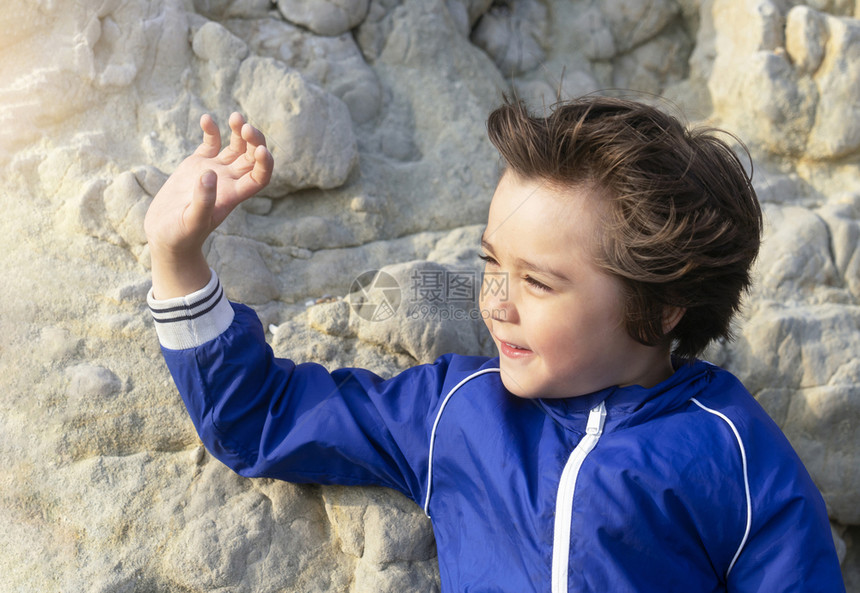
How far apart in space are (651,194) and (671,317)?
0.97ft

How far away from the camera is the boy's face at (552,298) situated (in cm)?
144

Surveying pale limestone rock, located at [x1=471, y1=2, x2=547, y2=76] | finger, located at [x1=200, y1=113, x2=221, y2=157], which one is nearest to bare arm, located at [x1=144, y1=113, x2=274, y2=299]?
finger, located at [x1=200, y1=113, x2=221, y2=157]

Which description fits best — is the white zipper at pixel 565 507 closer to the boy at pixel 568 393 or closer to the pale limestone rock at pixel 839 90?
the boy at pixel 568 393

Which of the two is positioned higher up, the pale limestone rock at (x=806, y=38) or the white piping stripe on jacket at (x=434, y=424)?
the pale limestone rock at (x=806, y=38)

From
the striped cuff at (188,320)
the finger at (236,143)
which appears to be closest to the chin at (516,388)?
→ the striped cuff at (188,320)

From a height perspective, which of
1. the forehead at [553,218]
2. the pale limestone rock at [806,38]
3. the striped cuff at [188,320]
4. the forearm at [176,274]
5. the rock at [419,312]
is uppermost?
the pale limestone rock at [806,38]

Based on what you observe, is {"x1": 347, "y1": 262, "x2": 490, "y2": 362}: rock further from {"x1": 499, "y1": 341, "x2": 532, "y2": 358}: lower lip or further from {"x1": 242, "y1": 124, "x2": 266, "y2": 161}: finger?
{"x1": 242, "y1": 124, "x2": 266, "y2": 161}: finger

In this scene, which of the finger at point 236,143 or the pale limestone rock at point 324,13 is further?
the pale limestone rock at point 324,13

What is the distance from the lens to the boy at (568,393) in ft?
4.59

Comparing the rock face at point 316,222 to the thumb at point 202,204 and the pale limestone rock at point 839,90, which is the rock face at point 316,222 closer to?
the pale limestone rock at point 839,90

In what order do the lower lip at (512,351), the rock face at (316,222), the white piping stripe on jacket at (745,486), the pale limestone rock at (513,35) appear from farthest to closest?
the pale limestone rock at (513,35) < the rock face at (316,222) < the lower lip at (512,351) < the white piping stripe on jacket at (745,486)

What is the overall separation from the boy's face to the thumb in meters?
0.58

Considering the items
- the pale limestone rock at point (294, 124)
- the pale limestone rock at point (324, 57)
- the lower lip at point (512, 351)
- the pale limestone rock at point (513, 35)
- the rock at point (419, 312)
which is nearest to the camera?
the lower lip at point (512, 351)

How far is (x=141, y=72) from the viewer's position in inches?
87.8
